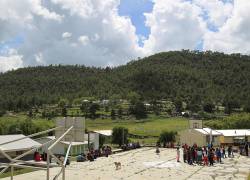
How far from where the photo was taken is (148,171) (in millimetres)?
31938

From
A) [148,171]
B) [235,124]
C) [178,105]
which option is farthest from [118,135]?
[178,105]

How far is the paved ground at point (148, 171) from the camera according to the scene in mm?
29078

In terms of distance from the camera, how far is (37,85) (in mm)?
193125

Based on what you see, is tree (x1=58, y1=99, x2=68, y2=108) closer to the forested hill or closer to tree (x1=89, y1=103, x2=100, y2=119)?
the forested hill

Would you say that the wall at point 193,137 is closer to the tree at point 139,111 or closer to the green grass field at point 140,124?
the green grass field at point 140,124

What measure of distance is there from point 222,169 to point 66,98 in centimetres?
14105

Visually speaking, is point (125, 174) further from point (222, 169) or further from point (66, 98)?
point (66, 98)

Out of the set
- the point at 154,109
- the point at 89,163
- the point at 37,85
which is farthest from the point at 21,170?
the point at 37,85

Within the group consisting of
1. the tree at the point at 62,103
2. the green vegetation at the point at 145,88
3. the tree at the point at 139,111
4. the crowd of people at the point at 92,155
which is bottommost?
the crowd of people at the point at 92,155

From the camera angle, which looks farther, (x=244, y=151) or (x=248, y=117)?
(x=248, y=117)

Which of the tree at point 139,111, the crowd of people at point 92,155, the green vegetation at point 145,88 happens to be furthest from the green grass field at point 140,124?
the crowd of people at point 92,155

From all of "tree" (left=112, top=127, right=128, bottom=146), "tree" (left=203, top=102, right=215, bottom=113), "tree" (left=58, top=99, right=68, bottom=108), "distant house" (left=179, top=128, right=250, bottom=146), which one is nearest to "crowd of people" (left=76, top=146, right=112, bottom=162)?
"distant house" (left=179, top=128, right=250, bottom=146)

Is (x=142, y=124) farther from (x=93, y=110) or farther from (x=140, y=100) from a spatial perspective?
(x=140, y=100)

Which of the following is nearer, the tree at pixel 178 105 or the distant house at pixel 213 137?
the distant house at pixel 213 137
